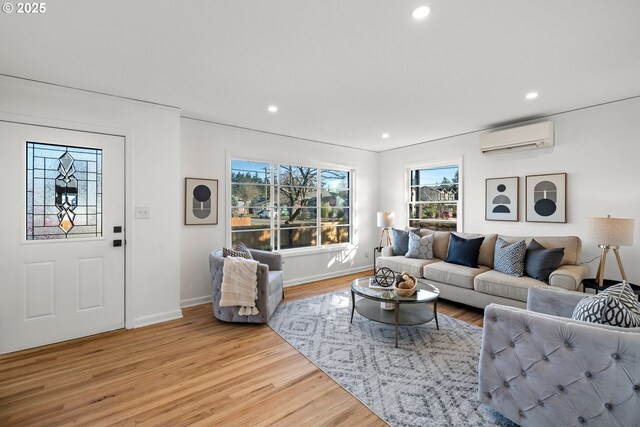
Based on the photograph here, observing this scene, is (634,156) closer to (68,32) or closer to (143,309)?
(68,32)

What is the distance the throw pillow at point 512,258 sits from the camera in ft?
11.3

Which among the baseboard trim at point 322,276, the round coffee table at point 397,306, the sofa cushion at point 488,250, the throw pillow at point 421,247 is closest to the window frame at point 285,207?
the baseboard trim at point 322,276

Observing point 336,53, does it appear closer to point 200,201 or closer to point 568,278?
point 200,201

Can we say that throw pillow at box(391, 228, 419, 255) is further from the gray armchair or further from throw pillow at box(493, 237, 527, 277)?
the gray armchair

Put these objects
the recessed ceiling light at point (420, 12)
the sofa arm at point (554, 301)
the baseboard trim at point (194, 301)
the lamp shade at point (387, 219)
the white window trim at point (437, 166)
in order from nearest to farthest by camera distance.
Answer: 1. the recessed ceiling light at point (420, 12)
2. the sofa arm at point (554, 301)
3. the baseboard trim at point (194, 301)
4. the white window trim at point (437, 166)
5. the lamp shade at point (387, 219)

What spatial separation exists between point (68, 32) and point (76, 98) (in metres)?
1.18

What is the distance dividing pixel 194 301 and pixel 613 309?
4.16m

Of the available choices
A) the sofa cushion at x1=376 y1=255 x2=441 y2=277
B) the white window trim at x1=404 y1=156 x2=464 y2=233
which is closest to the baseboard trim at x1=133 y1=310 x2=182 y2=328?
the sofa cushion at x1=376 y1=255 x2=441 y2=277

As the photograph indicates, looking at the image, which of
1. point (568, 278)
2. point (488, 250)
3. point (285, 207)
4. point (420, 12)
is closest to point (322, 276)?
point (285, 207)

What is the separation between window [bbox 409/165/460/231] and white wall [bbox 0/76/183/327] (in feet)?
13.6

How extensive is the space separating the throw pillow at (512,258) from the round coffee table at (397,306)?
3.62 feet

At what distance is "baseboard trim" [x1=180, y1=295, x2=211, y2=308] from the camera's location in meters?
3.85

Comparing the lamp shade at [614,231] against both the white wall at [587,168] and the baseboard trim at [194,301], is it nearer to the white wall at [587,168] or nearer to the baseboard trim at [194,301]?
the white wall at [587,168]

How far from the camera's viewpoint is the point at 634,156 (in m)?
3.20
